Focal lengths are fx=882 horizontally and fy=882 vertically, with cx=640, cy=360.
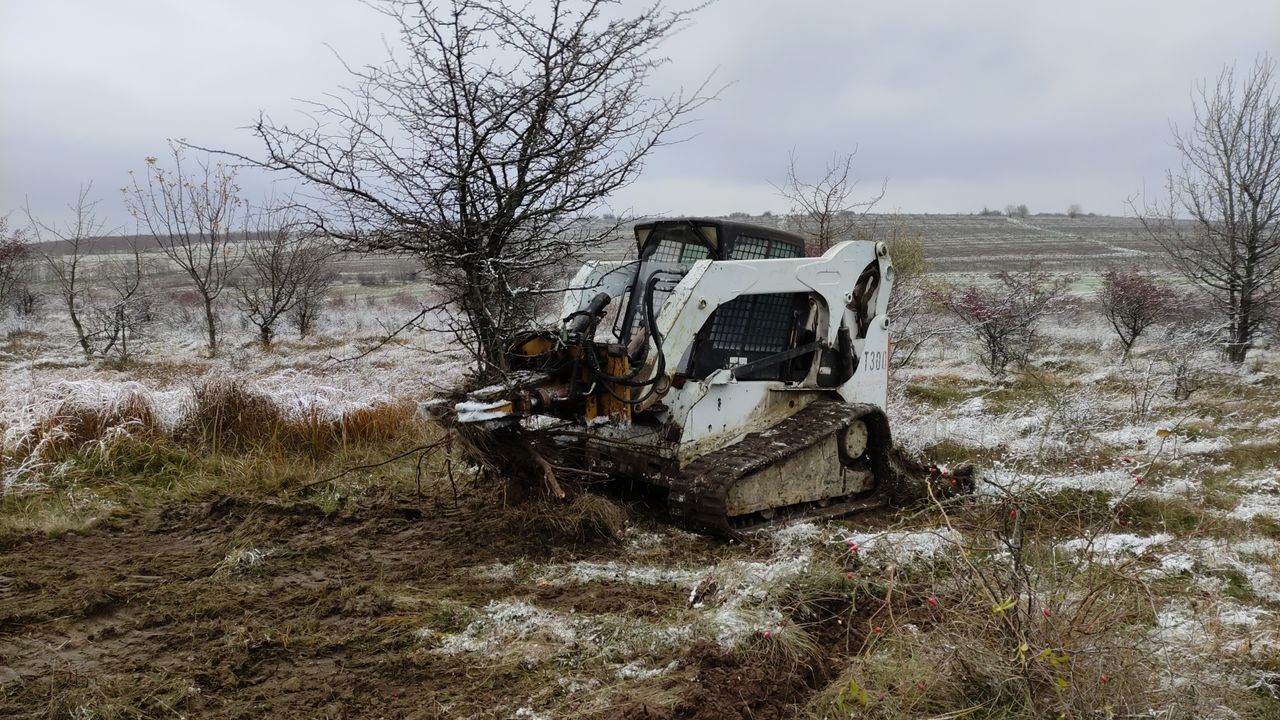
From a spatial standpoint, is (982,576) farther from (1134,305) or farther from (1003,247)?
(1003,247)

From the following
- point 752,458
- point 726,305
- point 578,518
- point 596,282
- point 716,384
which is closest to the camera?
point 578,518

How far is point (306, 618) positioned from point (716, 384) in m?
2.85

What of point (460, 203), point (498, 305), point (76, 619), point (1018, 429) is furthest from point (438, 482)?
point (1018, 429)

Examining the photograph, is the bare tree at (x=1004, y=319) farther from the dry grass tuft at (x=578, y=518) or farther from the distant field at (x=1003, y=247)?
the dry grass tuft at (x=578, y=518)

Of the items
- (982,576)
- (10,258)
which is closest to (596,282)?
(982,576)

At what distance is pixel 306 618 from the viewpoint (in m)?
4.32

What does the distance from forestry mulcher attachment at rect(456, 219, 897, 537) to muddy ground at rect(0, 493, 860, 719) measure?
524 millimetres

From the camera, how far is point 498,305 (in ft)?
19.7

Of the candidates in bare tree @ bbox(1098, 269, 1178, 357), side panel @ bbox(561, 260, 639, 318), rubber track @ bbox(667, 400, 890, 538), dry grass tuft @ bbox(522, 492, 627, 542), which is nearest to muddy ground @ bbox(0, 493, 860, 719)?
dry grass tuft @ bbox(522, 492, 627, 542)

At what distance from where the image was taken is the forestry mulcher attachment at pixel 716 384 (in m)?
5.54

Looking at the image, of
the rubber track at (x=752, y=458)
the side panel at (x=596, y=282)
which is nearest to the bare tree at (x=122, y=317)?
the side panel at (x=596, y=282)

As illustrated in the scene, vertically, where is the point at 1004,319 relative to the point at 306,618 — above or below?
above

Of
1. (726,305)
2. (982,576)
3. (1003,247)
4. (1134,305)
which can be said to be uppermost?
(1003,247)

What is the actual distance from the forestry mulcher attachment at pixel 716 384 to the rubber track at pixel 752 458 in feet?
0.04
